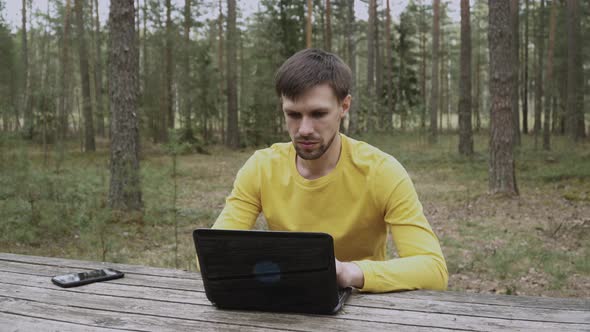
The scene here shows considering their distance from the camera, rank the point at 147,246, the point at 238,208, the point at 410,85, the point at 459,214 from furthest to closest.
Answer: the point at 410,85 < the point at 459,214 < the point at 147,246 < the point at 238,208

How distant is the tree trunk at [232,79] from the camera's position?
73.4 ft

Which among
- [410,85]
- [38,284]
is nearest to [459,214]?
[38,284]

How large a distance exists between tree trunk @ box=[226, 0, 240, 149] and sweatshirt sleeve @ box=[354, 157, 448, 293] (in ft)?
68.3

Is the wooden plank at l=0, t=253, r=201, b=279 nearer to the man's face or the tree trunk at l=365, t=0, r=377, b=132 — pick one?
the man's face

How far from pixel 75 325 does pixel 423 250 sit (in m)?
1.49

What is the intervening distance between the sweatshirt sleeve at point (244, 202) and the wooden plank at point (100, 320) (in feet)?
2.67

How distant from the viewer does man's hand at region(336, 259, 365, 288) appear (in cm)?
216

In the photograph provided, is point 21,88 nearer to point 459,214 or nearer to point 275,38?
point 275,38

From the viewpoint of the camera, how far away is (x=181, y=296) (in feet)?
7.58

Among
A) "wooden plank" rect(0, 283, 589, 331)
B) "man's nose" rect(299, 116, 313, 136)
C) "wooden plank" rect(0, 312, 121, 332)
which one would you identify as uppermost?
"man's nose" rect(299, 116, 313, 136)

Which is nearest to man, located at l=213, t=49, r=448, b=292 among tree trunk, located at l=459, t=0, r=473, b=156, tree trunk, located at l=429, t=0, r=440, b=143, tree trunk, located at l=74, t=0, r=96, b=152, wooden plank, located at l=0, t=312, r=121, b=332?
wooden plank, located at l=0, t=312, r=121, b=332

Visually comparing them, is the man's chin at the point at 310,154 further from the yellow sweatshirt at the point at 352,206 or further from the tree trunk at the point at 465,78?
the tree trunk at the point at 465,78

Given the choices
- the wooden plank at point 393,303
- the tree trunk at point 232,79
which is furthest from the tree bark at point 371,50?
the wooden plank at point 393,303

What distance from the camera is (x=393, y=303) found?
84.0 inches
